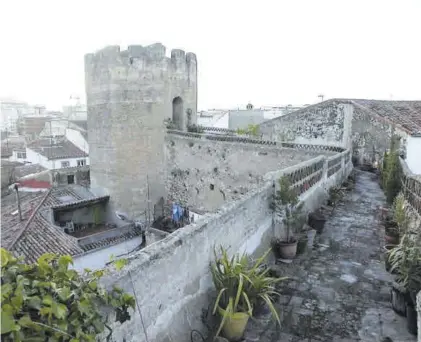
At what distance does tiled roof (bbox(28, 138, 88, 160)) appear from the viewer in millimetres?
28203

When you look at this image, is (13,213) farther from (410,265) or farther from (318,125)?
(410,265)

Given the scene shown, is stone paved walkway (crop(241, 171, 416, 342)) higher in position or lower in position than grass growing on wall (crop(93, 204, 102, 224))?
higher

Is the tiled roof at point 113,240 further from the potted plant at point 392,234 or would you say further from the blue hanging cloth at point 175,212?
the potted plant at point 392,234

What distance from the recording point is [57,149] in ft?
95.5

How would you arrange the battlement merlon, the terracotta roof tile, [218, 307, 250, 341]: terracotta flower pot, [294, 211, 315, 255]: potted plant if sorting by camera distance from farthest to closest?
the battlement merlon < the terracotta roof tile < [294, 211, 315, 255]: potted plant < [218, 307, 250, 341]: terracotta flower pot

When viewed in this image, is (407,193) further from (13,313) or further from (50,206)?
(50,206)

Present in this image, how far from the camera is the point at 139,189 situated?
18125mm

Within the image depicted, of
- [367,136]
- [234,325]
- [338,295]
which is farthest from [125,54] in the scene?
[234,325]

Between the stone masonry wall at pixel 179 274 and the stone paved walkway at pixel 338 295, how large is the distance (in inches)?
36.1

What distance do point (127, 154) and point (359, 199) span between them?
36.4 feet

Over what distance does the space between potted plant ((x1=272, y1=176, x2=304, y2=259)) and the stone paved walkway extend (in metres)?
0.26

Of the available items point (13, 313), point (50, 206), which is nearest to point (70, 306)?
point (13, 313)

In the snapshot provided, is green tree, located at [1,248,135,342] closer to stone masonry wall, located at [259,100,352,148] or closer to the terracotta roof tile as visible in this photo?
the terracotta roof tile

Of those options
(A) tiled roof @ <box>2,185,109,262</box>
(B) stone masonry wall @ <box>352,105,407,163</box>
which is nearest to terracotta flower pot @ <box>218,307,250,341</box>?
(A) tiled roof @ <box>2,185,109,262</box>
